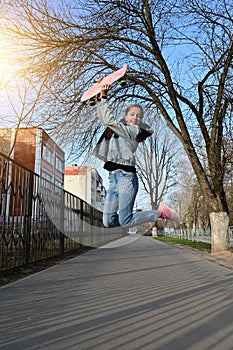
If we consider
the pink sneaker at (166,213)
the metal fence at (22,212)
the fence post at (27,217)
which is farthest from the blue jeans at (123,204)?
the fence post at (27,217)

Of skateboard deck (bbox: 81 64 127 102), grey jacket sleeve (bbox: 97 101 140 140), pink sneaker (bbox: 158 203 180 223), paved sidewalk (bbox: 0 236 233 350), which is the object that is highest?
skateboard deck (bbox: 81 64 127 102)

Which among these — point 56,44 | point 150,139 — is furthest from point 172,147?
point 56,44

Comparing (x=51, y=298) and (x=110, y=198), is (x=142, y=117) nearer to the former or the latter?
(x=110, y=198)

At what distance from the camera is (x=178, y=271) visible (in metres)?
8.69

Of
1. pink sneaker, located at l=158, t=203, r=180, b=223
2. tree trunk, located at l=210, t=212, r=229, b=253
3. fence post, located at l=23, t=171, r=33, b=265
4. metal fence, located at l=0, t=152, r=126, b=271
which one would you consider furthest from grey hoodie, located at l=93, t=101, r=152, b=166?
tree trunk, located at l=210, t=212, r=229, b=253

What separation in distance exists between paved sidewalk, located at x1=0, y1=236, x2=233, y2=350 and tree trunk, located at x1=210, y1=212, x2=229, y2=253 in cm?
495

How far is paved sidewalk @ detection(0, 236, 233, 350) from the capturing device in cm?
351

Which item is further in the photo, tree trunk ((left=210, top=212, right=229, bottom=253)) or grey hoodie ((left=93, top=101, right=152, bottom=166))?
tree trunk ((left=210, top=212, right=229, bottom=253))

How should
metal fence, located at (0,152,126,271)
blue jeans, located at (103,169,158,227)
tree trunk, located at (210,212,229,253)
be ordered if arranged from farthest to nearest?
tree trunk, located at (210,212,229,253), metal fence, located at (0,152,126,271), blue jeans, located at (103,169,158,227)

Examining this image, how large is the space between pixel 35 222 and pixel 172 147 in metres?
7.83

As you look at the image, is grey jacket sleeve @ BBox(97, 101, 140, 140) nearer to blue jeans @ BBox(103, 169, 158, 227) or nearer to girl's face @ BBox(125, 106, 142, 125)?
girl's face @ BBox(125, 106, 142, 125)

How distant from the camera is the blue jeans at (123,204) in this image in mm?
1690

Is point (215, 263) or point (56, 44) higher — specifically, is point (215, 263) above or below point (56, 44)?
below

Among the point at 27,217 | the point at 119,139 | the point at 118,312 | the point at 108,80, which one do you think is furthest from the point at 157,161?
the point at 27,217
